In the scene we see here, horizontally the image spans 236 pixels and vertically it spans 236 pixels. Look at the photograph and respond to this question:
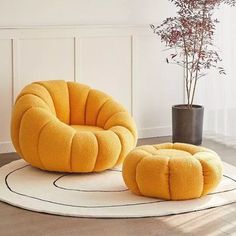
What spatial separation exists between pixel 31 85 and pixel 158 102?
1.54 metres

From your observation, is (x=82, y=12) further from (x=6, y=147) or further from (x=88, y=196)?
(x=88, y=196)

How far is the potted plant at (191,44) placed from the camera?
5.56 m

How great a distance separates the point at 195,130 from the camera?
5773mm

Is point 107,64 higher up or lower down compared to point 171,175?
higher up

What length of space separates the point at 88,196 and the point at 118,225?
55cm

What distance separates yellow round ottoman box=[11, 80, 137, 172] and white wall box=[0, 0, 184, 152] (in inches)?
16.2

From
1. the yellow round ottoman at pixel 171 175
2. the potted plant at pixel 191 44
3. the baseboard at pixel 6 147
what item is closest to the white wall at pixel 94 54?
the baseboard at pixel 6 147

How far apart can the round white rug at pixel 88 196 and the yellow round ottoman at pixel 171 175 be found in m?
0.06

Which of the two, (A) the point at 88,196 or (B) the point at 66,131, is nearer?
(A) the point at 88,196

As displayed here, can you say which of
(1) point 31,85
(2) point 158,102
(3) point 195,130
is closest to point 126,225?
(1) point 31,85

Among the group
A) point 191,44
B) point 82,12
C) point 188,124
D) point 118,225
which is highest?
point 82,12

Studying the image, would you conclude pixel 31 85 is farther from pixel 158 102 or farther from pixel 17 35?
pixel 158 102

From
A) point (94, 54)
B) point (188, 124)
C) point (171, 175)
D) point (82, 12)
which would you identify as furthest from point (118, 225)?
point (82, 12)

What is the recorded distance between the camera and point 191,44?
18.6 ft
